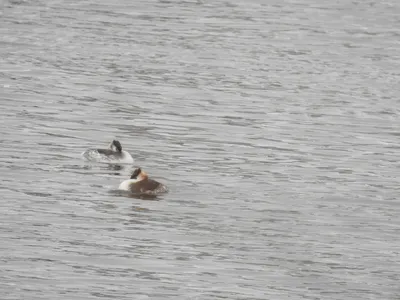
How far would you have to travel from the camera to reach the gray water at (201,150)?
63.8 ft

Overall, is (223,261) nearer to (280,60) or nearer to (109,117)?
(109,117)

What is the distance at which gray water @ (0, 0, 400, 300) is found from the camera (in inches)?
765

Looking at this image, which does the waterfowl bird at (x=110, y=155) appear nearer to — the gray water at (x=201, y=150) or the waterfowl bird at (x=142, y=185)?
the gray water at (x=201, y=150)

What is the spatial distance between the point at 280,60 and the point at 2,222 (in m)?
23.7

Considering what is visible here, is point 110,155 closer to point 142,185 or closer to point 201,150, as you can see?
point 201,150

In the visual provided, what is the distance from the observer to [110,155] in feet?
89.9

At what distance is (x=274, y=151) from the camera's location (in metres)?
29.6

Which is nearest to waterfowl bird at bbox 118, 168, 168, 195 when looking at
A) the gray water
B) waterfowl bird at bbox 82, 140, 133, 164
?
the gray water

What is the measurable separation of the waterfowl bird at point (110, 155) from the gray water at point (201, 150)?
0.89 ft

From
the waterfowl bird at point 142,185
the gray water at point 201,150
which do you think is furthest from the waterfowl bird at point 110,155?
the waterfowl bird at point 142,185

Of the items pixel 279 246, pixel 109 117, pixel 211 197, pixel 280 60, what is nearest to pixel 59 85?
pixel 109 117

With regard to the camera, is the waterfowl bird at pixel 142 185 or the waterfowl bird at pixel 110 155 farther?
the waterfowl bird at pixel 110 155

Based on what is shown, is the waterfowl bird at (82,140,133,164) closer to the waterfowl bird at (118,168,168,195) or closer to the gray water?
the gray water

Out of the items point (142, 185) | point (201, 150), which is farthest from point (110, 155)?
point (142, 185)
